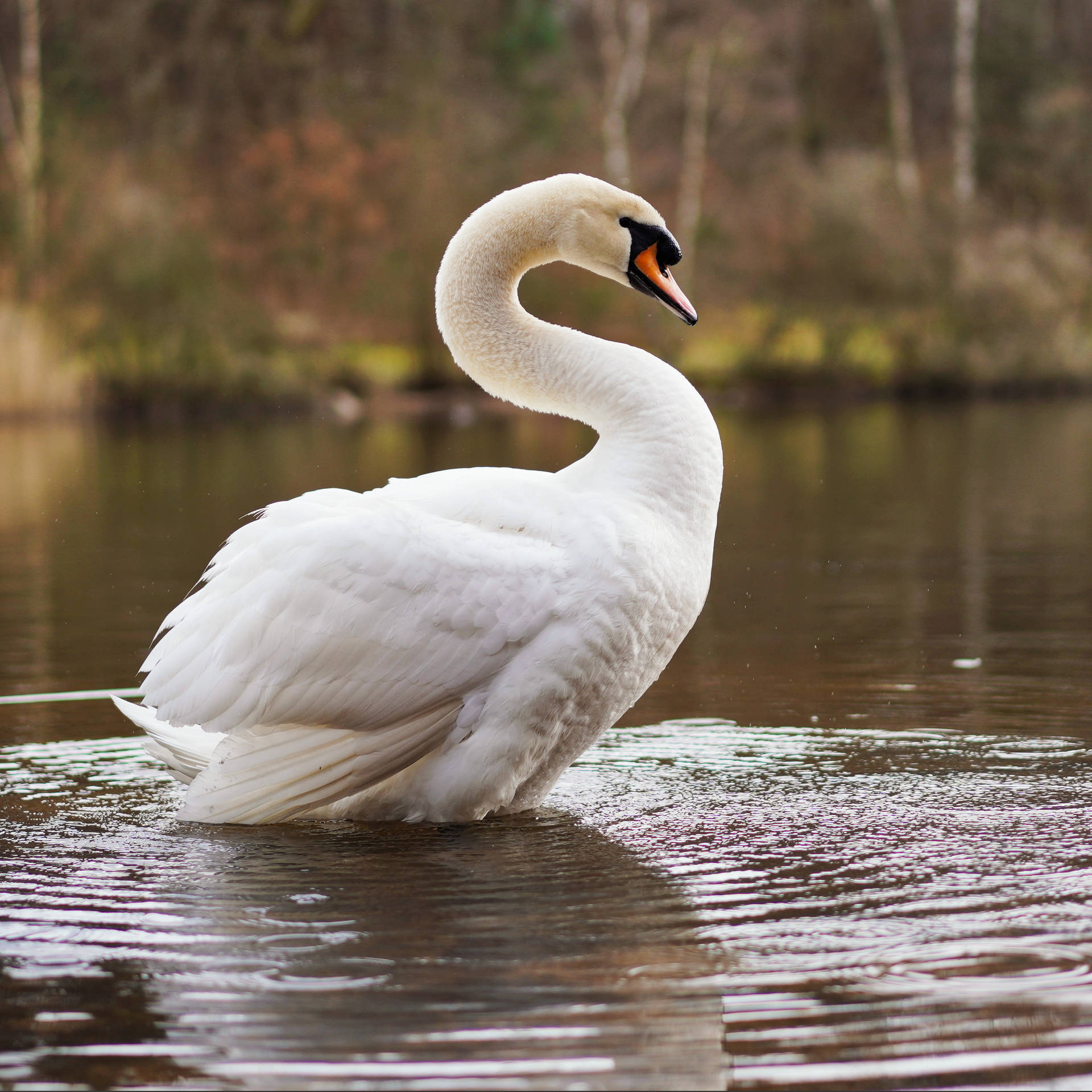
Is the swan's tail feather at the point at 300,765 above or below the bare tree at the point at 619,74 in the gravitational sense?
below

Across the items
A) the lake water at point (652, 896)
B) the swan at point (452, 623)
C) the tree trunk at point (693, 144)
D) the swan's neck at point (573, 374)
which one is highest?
the tree trunk at point (693, 144)

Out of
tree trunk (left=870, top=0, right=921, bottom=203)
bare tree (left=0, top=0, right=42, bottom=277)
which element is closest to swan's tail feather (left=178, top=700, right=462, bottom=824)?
bare tree (left=0, top=0, right=42, bottom=277)

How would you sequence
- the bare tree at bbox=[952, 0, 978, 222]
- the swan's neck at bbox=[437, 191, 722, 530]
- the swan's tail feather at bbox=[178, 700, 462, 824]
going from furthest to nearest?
the bare tree at bbox=[952, 0, 978, 222] < the swan's neck at bbox=[437, 191, 722, 530] < the swan's tail feather at bbox=[178, 700, 462, 824]

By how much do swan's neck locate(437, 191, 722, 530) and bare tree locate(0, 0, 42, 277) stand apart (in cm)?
2385

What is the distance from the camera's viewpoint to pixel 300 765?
510 centimetres

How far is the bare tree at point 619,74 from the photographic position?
37.6 m

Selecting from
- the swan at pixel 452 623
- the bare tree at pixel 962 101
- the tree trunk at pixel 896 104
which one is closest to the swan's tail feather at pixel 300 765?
the swan at pixel 452 623

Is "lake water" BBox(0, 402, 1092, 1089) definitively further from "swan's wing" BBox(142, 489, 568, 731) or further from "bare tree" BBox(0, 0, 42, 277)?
"bare tree" BBox(0, 0, 42, 277)

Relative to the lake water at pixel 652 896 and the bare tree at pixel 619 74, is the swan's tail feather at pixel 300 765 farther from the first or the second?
the bare tree at pixel 619 74

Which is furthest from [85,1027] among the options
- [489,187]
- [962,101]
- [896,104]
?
[896,104]

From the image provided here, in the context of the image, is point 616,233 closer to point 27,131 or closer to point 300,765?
point 300,765

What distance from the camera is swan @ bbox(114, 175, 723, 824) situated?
4895 millimetres

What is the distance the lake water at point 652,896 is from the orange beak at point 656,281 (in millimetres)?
1461

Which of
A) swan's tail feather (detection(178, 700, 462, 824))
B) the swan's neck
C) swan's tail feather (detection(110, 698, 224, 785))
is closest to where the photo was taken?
swan's tail feather (detection(178, 700, 462, 824))
